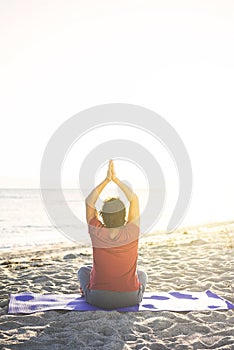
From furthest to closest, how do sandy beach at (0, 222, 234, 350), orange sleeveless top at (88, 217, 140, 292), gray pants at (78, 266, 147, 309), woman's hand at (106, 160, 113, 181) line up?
1. gray pants at (78, 266, 147, 309)
2. woman's hand at (106, 160, 113, 181)
3. orange sleeveless top at (88, 217, 140, 292)
4. sandy beach at (0, 222, 234, 350)

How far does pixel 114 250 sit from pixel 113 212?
1.31 ft

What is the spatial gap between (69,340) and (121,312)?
0.87 metres

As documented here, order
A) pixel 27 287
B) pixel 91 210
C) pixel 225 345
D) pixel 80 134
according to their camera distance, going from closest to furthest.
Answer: pixel 225 345 < pixel 91 210 < pixel 27 287 < pixel 80 134

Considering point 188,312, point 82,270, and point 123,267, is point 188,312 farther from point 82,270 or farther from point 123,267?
point 82,270

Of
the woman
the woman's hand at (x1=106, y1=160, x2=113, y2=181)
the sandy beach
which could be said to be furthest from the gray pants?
the woman's hand at (x1=106, y1=160, x2=113, y2=181)

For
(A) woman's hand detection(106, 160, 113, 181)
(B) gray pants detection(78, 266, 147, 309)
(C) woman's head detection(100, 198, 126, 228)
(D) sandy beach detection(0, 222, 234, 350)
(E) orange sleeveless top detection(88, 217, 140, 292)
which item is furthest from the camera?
(B) gray pants detection(78, 266, 147, 309)

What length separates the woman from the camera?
3.92 m

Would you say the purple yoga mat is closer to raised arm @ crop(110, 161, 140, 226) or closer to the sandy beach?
the sandy beach

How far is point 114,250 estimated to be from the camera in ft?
13.2

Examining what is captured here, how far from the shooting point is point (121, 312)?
423 cm

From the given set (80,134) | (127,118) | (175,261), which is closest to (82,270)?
(175,261)

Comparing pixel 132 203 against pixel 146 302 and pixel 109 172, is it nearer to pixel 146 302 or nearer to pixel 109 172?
pixel 109 172

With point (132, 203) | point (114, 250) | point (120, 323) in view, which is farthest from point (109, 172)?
point (120, 323)

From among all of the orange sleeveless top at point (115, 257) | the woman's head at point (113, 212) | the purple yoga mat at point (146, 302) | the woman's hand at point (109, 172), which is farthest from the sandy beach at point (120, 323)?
the woman's hand at point (109, 172)
